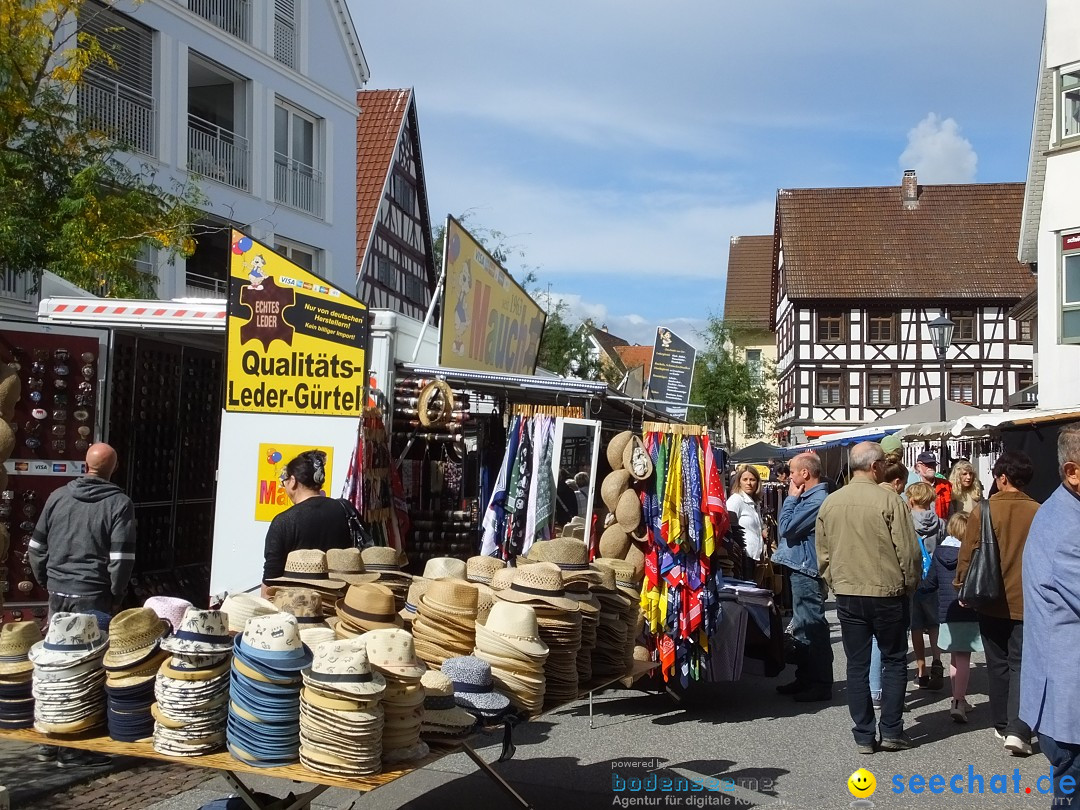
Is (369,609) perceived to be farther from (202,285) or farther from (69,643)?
(202,285)

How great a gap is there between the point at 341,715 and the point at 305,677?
19 centimetres

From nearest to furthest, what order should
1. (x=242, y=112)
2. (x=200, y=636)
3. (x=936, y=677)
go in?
(x=200, y=636)
(x=936, y=677)
(x=242, y=112)

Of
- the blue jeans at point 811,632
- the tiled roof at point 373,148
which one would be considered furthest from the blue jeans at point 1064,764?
the tiled roof at point 373,148

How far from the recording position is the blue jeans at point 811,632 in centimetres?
809

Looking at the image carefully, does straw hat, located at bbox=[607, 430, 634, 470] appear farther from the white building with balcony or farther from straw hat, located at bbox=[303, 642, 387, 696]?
the white building with balcony

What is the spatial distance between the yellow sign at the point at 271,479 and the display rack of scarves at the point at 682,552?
275 cm

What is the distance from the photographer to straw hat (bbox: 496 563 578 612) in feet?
16.1

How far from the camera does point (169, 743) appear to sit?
12.6 feet

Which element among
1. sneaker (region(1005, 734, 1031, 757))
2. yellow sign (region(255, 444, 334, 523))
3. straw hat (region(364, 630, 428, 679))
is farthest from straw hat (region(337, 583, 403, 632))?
sneaker (region(1005, 734, 1031, 757))

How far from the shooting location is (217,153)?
2044cm

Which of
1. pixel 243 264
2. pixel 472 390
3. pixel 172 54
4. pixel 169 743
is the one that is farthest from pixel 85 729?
pixel 172 54

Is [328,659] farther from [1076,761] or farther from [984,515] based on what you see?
[984,515]

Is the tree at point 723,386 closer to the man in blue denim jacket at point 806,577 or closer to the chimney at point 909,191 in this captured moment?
the chimney at point 909,191

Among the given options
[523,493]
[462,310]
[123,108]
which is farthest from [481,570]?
[123,108]
